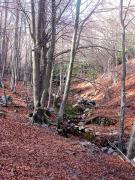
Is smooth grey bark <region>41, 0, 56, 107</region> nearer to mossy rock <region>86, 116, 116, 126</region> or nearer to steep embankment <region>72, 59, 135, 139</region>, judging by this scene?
steep embankment <region>72, 59, 135, 139</region>

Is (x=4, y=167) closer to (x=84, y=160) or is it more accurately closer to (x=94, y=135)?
(x=84, y=160)

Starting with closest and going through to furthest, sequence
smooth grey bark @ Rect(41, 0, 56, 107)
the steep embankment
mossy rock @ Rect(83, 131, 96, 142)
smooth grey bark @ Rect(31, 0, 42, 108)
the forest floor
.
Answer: the forest floor
smooth grey bark @ Rect(31, 0, 42, 108)
smooth grey bark @ Rect(41, 0, 56, 107)
mossy rock @ Rect(83, 131, 96, 142)
the steep embankment

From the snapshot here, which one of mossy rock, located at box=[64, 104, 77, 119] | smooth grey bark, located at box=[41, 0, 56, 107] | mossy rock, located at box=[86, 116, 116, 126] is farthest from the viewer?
mossy rock, located at box=[64, 104, 77, 119]

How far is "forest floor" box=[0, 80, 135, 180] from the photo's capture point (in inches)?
285

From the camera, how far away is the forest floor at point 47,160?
285 inches

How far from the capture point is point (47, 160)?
8.41 m

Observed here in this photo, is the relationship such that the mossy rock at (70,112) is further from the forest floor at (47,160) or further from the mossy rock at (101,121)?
the forest floor at (47,160)

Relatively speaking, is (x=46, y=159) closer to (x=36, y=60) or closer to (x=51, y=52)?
(x=36, y=60)

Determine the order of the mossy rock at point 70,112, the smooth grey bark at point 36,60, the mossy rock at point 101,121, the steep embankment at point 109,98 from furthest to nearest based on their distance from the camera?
1. the mossy rock at point 70,112
2. the mossy rock at point 101,121
3. the steep embankment at point 109,98
4. the smooth grey bark at point 36,60

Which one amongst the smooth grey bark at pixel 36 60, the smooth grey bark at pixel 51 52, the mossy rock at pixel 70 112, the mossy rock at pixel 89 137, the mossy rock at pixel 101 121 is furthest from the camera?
the mossy rock at pixel 70 112

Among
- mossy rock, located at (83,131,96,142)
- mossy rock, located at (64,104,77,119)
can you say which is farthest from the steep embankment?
mossy rock, located at (83,131,96,142)

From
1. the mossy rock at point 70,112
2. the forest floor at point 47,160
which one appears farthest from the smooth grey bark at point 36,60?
the mossy rock at point 70,112

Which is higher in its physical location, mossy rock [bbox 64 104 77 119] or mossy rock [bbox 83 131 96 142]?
mossy rock [bbox 83 131 96 142]

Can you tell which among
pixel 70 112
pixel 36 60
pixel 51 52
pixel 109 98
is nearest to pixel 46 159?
pixel 36 60
